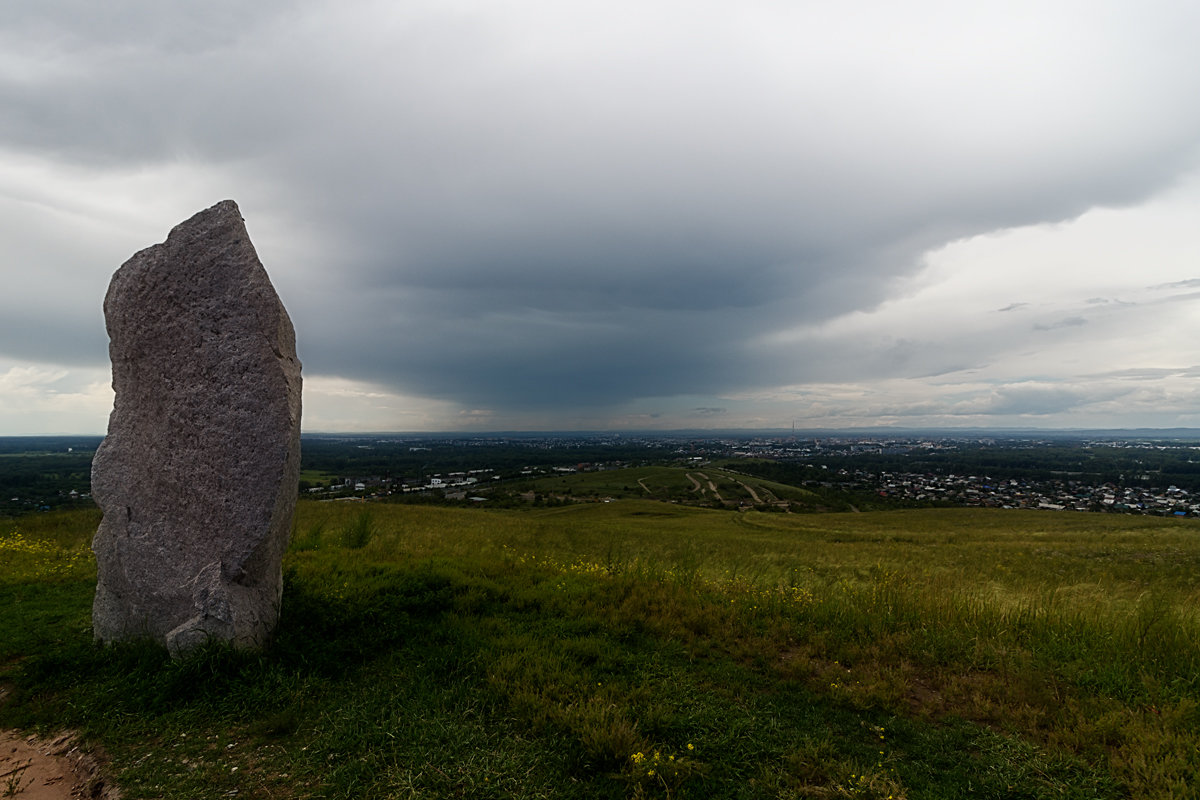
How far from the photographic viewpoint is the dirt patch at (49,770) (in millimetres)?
4266

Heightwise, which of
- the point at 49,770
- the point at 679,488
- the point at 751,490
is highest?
the point at 49,770

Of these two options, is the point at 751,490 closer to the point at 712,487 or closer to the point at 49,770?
the point at 712,487

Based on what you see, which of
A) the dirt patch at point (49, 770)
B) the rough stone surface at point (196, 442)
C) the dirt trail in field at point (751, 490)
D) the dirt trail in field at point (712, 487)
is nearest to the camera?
the dirt patch at point (49, 770)

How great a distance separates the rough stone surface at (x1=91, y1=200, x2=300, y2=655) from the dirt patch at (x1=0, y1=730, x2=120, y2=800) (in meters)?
1.59

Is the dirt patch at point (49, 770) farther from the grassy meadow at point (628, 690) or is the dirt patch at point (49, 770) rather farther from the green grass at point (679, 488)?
the green grass at point (679, 488)

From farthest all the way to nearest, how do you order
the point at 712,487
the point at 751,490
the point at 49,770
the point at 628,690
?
1. the point at 712,487
2. the point at 751,490
3. the point at 628,690
4. the point at 49,770

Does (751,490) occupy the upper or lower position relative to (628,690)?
lower

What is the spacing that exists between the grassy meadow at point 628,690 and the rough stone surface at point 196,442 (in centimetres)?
70

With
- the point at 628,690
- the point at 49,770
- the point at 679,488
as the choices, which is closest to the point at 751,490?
the point at 679,488

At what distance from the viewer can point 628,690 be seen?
5.70 metres

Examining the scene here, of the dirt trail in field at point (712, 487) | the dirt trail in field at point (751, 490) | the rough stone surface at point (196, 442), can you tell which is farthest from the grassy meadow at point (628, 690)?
the dirt trail in field at point (712, 487)

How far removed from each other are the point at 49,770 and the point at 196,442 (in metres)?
3.49

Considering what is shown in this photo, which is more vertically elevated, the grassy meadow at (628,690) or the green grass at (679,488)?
the grassy meadow at (628,690)

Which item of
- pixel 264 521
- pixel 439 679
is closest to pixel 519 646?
pixel 439 679
